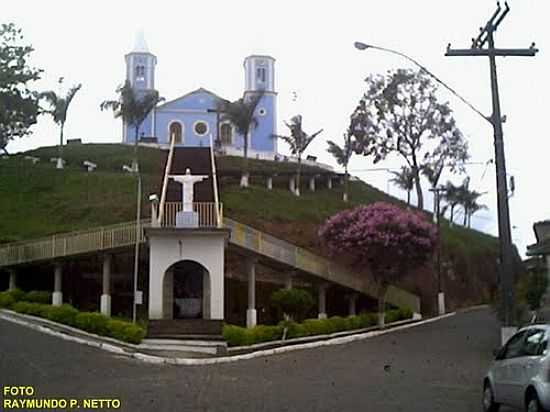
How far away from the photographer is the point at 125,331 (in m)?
29.0

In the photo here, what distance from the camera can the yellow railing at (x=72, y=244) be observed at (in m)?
37.0

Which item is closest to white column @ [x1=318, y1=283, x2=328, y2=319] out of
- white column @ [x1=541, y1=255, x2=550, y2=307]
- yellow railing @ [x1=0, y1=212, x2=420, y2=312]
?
yellow railing @ [x1=0, y1=212, x2=420, y2=312]

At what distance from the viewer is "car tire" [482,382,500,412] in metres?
14.1

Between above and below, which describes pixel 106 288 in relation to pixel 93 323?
above

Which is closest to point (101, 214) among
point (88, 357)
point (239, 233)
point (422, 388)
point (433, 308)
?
point (239, 233)

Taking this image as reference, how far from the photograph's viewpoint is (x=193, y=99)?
8875cm

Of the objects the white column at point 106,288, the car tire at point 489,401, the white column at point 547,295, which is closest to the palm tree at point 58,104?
the white column at point 106,288

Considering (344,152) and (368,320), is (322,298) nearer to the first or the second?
(368,320)

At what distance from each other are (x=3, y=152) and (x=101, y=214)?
2078 cm

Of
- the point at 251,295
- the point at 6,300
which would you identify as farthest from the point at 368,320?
the point at 6,300

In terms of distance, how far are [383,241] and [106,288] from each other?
488 inches

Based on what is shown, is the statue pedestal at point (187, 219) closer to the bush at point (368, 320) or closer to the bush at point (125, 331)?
the bush at point (125, 331)

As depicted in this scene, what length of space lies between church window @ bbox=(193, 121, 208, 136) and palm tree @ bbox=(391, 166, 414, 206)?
2177 cm

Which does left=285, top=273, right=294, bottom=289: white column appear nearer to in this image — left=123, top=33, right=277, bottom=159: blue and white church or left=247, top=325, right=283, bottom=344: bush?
left=247, top=325, right=283, bottom=344: bush
